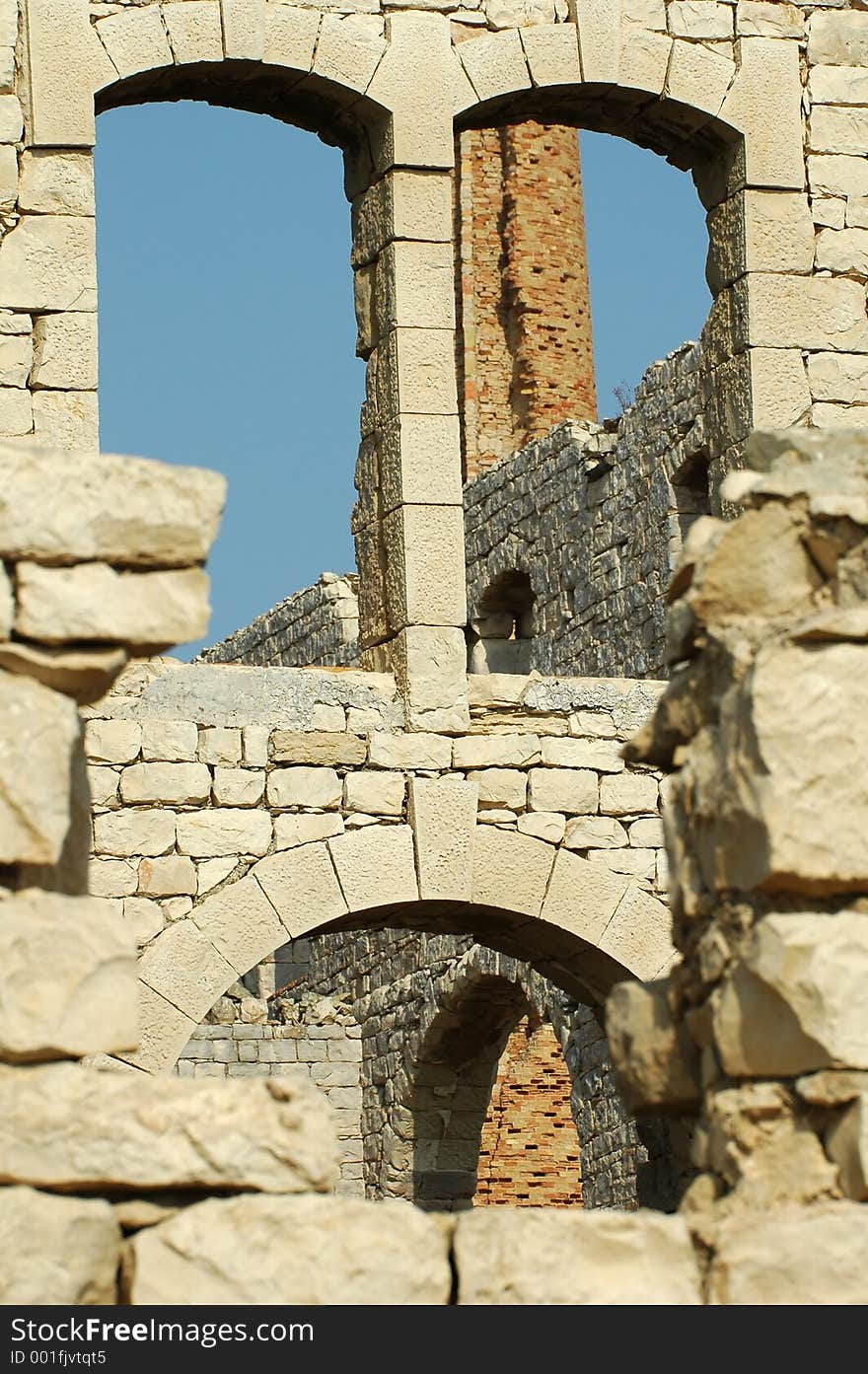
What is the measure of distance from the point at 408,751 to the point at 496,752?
15.2 inches

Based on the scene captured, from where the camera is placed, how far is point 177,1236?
14.9 ft

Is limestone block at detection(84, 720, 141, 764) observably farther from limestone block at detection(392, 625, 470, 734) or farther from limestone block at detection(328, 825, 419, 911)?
limestone block at detection(392, 625, 470, 734)

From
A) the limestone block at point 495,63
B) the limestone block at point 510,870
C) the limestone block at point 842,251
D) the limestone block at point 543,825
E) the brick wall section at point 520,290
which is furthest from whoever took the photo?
the brick wall section at point 520,290

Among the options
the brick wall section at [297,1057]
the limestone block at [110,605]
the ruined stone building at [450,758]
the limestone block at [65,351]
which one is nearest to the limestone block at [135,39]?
the ruined stone building at [450,758]

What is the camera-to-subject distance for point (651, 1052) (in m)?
5.24

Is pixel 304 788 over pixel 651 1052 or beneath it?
over

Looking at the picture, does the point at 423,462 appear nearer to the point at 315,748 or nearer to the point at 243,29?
the point at 315,748

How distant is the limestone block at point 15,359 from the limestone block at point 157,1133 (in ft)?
18.7

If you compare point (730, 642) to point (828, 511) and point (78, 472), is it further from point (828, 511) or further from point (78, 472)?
point (78, 472)

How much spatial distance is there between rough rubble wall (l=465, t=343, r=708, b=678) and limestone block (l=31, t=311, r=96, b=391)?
5.31m

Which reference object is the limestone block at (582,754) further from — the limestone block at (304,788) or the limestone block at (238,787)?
the limestone block at (238,787)

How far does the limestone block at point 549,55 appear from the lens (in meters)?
10.8

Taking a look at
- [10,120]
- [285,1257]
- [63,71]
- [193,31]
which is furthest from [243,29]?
[285,1257]

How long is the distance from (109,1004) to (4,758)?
500 mm
